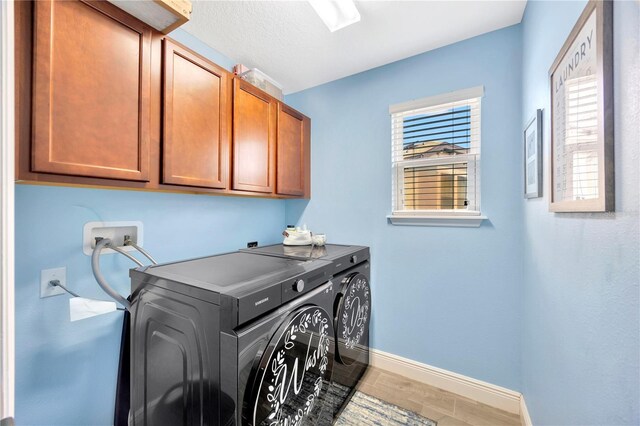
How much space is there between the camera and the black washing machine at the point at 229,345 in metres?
0.90

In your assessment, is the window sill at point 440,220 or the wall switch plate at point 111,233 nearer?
the wall switch plate at point 111,233

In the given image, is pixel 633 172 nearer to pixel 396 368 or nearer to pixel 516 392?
pixel 516 392

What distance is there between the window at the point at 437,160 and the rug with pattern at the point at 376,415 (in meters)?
1.30

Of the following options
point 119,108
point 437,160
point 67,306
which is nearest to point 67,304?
point 67,306

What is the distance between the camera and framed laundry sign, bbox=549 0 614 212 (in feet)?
2.15

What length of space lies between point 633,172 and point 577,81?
0.43 m

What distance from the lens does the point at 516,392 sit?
1684mm

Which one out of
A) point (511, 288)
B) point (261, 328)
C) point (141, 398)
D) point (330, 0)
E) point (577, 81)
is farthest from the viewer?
point (511, 288)

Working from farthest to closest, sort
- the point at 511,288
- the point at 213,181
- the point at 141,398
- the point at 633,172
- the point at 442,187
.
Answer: the point at 442,187 < the point at 511,288 < the point at 213,181 < the point at 141,398 < the point at 633,172

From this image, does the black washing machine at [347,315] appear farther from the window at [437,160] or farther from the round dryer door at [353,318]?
the window at [437,160]

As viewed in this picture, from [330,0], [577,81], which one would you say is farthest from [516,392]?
[330,0]

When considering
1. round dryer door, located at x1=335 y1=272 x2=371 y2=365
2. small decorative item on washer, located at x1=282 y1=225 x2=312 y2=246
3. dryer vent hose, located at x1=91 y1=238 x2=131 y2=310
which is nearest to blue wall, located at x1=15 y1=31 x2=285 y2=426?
dryer vent hose, located at x1=91 y1=238 x2=131 y2=310

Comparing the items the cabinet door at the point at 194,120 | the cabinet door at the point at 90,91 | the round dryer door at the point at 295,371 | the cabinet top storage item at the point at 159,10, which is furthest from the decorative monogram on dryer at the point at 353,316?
the cabinet top storage item at the point at 159,10

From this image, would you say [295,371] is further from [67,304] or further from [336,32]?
[336,32]
